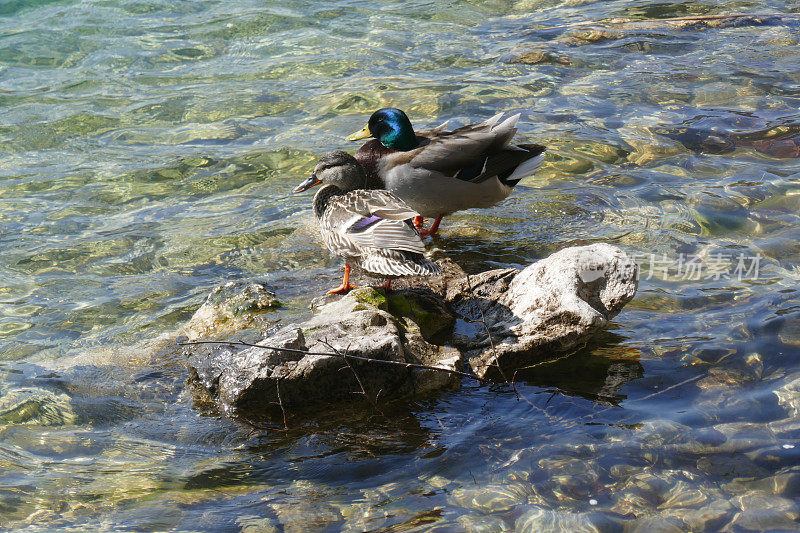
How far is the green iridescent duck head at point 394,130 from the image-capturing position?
6.22 m

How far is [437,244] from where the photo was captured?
6.18 meters

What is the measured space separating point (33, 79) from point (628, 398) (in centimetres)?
886

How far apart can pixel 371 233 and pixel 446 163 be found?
4.85 ft

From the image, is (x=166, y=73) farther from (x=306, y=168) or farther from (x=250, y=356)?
(x=250, y=356)

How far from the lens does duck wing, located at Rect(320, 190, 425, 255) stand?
461 centimetres

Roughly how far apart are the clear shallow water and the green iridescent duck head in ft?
2.77

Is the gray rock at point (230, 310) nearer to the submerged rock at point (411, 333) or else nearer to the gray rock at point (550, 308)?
the submerged rock at point (411, 333)

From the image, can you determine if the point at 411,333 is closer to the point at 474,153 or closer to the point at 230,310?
the point at 230,310

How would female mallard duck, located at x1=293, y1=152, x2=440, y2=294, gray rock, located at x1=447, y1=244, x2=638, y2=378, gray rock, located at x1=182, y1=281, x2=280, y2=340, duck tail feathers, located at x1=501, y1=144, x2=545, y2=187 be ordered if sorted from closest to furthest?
gray rock, located at x1=447, y1=244, x2=638, y2=378 → female mallard duck, located at x1=293, y1=152, x2=440, y2=294 → gray rock, located at x1=182, y1=281, x2=280, y2=340 → duck tail feathers, located at x1=501, y1=144, x2=545, y2=187

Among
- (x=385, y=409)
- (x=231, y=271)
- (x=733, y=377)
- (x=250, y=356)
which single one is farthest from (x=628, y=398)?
(x=231, y=271)

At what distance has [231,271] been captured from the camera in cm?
597

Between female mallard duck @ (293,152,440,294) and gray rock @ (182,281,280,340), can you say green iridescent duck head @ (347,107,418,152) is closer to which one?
female mallard duck @ (293,152,440,294)

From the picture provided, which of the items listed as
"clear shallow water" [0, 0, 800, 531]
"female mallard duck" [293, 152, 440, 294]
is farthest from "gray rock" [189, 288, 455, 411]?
"female mallard duck" [293, 152, 440, 294]

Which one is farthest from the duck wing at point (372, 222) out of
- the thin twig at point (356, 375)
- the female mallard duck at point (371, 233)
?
the thin twig at point (356, 375)
